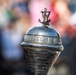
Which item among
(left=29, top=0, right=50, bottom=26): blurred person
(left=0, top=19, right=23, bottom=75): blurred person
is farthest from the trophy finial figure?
(left=29, top=0, right=50, bottom=26): blurred person

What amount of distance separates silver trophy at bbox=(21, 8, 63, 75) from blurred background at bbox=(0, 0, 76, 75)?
8.71m

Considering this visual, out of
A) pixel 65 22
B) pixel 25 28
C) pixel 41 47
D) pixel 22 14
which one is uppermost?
pixel 41 47

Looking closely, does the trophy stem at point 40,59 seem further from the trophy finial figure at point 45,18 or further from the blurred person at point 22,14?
the blurred person at point 22,14

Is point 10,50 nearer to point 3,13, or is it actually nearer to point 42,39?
point 3,13

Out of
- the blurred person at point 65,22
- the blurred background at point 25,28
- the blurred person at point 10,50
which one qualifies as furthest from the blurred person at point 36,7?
the blurred person at point 10,50

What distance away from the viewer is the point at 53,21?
15820mm

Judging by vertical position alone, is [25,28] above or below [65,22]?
below

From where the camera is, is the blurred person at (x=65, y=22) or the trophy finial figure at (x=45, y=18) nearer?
the trophy finial figure at (x=45, y=18)

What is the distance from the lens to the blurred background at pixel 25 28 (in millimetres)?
14992

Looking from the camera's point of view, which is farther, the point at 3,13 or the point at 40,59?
the point at 3,13

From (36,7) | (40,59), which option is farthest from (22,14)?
(40,59)

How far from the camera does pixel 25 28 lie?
1561cm

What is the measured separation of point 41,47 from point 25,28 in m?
10.3

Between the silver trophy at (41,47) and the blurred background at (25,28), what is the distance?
871 centimetres
